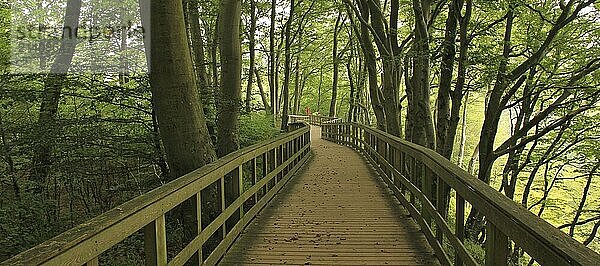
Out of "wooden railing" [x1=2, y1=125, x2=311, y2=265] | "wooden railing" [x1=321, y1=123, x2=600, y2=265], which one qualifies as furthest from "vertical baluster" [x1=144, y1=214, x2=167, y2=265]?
"wooden railing" [x1=321, y1=123, x2=600, y2=265]

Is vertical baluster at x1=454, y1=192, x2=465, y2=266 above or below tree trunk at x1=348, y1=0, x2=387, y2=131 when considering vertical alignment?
below

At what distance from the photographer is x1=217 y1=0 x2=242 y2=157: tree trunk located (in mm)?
9406

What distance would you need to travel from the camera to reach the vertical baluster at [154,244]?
2.94 meters

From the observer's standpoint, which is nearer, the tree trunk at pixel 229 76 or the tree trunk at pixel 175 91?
the tree trunk at pixel 175 91

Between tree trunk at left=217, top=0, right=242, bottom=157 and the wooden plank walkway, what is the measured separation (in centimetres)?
157

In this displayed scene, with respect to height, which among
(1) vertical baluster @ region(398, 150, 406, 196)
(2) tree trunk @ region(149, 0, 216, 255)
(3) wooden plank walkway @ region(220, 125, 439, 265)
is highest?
(2) tree trunk @ region(149, 0, 216, 255)

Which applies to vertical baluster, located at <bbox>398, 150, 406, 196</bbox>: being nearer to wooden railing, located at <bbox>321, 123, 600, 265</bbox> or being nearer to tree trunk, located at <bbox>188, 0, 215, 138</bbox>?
wooden railing, located at <bbox>321, 123, 600, 265</bbox>

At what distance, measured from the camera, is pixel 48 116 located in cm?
795

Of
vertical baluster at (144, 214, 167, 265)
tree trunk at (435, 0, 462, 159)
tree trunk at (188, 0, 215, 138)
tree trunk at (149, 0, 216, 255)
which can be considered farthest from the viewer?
tree trunk at (188, 0, 215, 138)

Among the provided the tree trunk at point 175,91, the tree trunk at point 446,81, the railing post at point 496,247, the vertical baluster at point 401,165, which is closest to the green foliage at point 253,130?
the tree trunk at point 446,81

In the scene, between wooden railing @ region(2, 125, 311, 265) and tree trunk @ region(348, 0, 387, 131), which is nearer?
wooden railing @ region(2, 125, 311, 265)

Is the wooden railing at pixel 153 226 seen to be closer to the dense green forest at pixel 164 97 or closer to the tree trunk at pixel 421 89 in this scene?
the dense green forest at pixel 164 97

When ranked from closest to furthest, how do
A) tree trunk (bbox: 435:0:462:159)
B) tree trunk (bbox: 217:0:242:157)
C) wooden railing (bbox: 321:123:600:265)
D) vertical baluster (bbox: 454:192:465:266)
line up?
wooden railing (bbox: 321:123:600:265) → vertical baluster (bbox: 454:192:465:266) → tree trunk (bbox: 435:0:462:159) → tree trunk (bbox: 217:0:242:157)

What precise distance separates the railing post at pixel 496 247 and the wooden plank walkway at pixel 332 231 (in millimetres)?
1660
